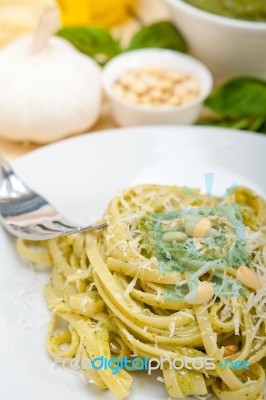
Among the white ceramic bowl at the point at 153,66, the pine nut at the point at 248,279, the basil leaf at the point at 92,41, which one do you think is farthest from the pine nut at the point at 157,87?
the pine nut at the point at 248,279

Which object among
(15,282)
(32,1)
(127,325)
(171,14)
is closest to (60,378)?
(127,325)

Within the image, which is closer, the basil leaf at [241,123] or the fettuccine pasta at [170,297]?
the fettuccine pasta at [170,297]

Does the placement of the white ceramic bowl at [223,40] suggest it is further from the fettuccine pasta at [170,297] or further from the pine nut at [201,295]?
the pine nut at [201,295]

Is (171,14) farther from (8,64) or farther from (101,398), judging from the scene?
(101,398)

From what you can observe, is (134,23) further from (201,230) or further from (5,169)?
(201,230)

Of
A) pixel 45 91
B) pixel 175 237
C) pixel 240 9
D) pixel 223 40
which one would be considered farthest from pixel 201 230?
pixel 240 9

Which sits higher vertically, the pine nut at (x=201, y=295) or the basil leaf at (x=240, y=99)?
the pine nut at (x=201, y=295)
